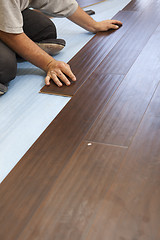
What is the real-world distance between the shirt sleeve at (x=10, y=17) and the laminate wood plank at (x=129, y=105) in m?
0.75

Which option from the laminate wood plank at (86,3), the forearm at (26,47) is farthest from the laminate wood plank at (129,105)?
the laminate wood plank at (86,3)

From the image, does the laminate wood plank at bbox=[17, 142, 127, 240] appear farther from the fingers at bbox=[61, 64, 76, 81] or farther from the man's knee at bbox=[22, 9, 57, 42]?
the man's knee at bbox=[22, 9, 57, 42]

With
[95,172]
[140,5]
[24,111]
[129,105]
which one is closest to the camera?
[95,172]

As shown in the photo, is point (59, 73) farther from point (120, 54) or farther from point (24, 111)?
point (120, 54)

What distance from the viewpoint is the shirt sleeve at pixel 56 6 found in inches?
91.0

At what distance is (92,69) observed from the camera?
6.87ft

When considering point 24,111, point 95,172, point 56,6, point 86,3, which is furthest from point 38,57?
point 86,3

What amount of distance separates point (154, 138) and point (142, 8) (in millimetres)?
2066

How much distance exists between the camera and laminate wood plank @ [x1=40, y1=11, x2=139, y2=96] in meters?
1.94

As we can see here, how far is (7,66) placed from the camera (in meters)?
2.07

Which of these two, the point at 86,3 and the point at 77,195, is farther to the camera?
the point at 86,3

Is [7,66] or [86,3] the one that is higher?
[7,66]

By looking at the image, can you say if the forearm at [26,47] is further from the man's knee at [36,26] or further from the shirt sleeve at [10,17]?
the man's knee at [36,26]

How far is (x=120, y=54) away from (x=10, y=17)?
810 mm
